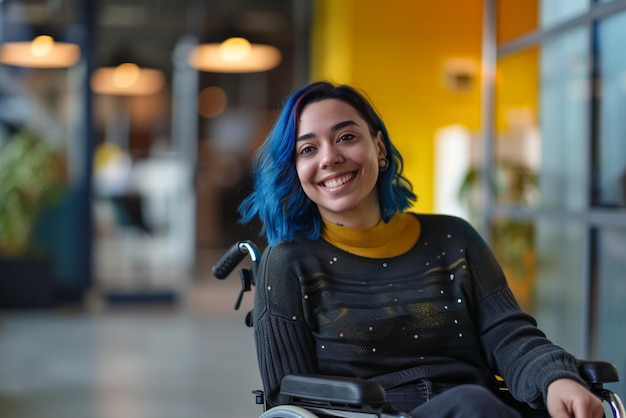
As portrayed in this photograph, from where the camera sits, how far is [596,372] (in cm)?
204

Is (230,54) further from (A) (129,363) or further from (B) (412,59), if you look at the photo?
(A) (129,363)

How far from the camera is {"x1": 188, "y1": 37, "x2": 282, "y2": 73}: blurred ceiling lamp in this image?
354 inches

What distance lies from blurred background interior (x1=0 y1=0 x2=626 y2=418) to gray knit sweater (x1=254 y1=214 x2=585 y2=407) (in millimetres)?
595

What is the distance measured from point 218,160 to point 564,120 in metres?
8.64

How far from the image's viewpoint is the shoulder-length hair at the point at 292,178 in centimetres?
229

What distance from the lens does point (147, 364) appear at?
5.23 m

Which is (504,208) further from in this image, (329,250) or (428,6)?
(428,6)

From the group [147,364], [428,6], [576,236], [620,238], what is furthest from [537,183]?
[428,6]

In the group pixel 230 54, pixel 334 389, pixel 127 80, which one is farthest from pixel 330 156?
pixel 127 80

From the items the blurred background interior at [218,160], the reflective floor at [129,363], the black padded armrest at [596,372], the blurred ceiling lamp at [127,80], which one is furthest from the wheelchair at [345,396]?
the blurred ceiling lamp at [127,80]

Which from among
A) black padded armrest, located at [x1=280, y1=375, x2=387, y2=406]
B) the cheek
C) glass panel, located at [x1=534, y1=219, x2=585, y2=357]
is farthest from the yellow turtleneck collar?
glass panel, located at [x1=534, y1=219, x2=585, y2=357]

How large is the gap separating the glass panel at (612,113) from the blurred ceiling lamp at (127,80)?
5.02 m

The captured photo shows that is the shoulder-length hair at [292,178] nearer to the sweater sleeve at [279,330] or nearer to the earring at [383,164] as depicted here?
the earring at [383,164]

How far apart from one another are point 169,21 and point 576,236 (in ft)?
21.2
